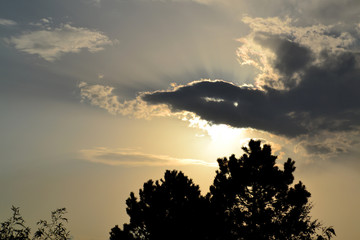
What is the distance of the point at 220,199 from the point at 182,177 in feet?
12.7

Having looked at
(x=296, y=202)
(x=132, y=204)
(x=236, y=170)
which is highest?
(x=236, y=170)

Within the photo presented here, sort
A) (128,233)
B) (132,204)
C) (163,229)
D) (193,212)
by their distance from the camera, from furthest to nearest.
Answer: (132,204) → (128,233) → (163,229) → (193,212)

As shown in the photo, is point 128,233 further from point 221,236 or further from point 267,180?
point 267,180

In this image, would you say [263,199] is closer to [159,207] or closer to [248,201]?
[248,201]

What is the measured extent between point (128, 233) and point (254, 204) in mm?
10852

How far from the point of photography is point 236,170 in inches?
1094

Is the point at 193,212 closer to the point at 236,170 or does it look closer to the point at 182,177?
the point at 182,177

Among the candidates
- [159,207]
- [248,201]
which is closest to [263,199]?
[248,201]

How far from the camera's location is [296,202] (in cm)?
2673

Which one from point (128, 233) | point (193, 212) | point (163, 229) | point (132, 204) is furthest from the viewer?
point (132, 204)

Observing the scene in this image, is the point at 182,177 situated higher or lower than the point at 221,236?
higher

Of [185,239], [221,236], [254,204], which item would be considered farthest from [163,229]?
[254,204]

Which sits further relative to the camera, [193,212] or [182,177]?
[182,177]

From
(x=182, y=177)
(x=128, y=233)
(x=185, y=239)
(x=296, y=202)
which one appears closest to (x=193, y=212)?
(x=185, y=239)
